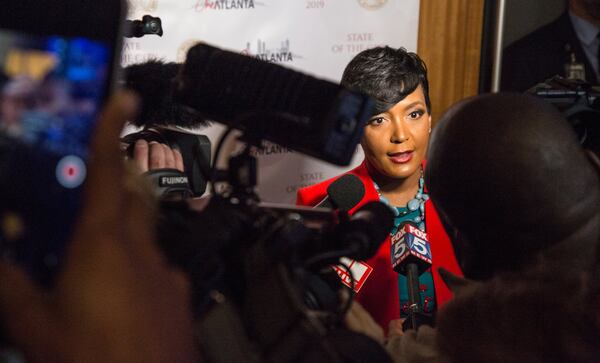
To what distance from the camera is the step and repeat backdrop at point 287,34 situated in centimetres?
210

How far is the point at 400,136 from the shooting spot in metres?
1.58

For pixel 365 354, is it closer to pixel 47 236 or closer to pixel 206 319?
pixel 206 319

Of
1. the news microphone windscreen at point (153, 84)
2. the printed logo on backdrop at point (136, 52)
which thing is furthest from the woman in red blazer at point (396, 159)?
the printed logo on backdrop at point (136, 52)

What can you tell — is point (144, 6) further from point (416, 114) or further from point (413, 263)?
point (413, 263)

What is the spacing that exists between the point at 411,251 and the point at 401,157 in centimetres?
44

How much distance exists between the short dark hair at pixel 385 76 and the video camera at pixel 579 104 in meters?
0.49

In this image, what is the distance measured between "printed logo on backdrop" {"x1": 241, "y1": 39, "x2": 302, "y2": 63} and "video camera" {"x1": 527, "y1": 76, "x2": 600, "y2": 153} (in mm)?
1192

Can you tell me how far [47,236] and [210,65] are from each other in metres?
0.33

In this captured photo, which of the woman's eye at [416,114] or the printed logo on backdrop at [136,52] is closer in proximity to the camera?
the woman's eye at [416,114]

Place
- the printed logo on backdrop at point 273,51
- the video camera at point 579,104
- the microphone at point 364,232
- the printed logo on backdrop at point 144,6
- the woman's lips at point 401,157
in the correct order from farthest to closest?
the printed logo on backdrop at point 273,51 → the printed logo on backdrop at point 144,6 → the woman's lips at point 401,157 → the video camera at point 579,104 → the microphone at point 364,232

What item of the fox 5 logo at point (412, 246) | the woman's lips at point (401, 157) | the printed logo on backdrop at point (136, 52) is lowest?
the fox 5 logo at point (412, 246)

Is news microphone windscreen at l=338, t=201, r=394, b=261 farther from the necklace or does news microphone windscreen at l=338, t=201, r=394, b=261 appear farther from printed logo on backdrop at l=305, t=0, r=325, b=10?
printed logo on backdrop at l=305, t=0, r=325, b=10

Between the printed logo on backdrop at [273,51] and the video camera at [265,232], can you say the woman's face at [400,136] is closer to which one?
the printed logo on backdrop at [273,51]

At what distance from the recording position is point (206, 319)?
1.74 ft
